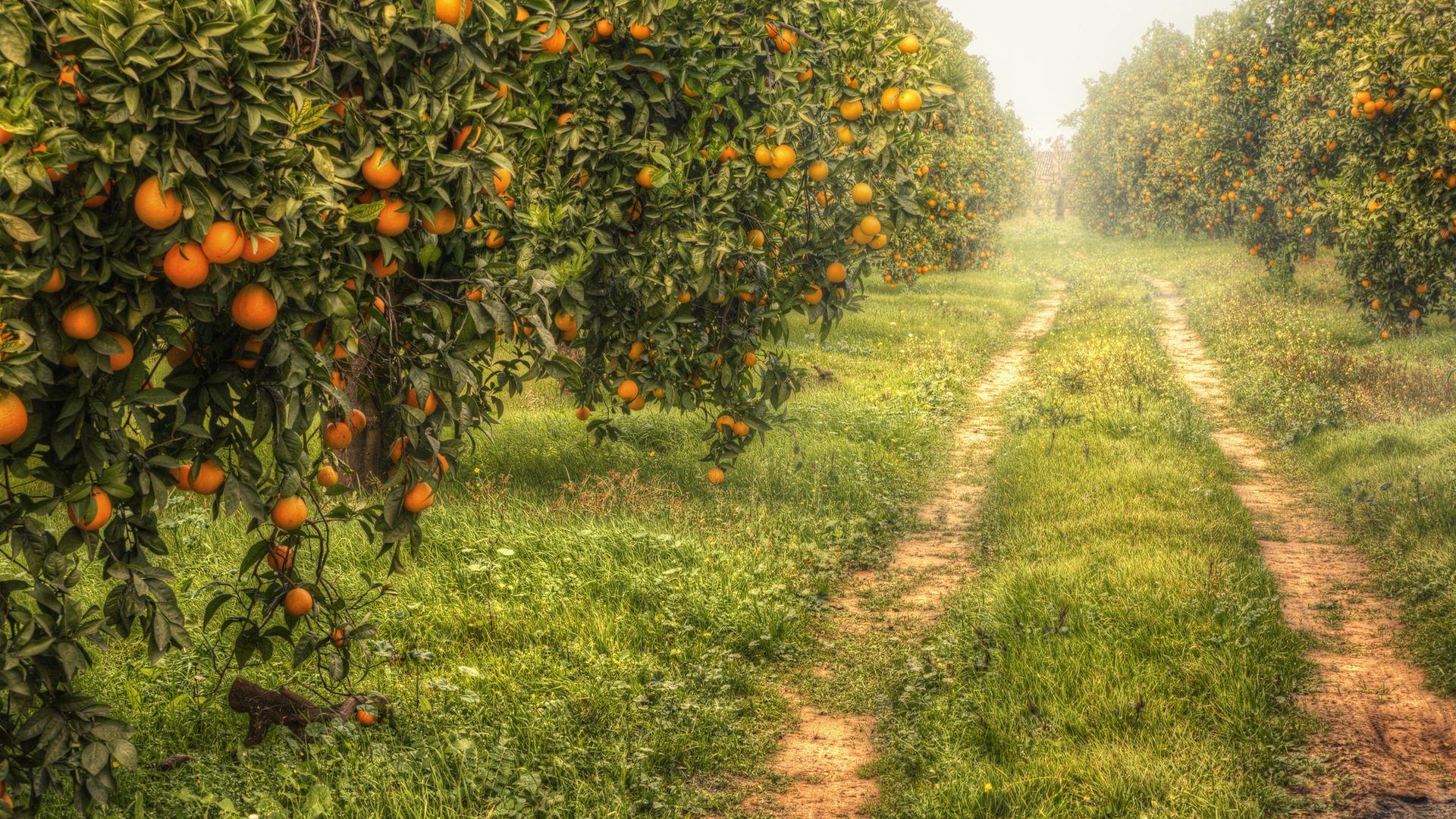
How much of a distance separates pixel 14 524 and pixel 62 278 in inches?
25.9

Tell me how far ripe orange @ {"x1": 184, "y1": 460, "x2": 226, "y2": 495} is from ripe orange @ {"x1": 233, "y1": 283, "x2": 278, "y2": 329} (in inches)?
21.0

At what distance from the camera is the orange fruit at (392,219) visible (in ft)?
9.91

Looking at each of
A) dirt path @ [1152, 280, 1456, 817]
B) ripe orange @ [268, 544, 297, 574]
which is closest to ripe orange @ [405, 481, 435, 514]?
ripe orange @ [268, 544, 297, 574]

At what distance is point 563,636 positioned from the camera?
5055 millimetres

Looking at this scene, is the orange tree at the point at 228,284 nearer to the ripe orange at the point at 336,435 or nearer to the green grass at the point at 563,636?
the ripe orange at the point at 336,435

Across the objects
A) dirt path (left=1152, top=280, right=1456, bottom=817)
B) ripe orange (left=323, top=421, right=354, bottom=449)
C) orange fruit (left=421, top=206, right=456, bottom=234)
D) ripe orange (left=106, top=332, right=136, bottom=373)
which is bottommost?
dirt path (left=1152, top=280, right=1456, bottom=817)

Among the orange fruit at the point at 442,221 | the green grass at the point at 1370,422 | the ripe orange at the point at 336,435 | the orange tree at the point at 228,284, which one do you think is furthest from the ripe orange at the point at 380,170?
the green grass at the point at 1370,422

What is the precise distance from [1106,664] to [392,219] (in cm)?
389

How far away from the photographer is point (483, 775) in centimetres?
385

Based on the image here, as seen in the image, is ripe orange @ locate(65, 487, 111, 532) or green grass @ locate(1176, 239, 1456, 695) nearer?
ripe orange @ locate(65, 487, 111, 532)

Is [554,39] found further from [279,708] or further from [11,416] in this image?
[279,708]

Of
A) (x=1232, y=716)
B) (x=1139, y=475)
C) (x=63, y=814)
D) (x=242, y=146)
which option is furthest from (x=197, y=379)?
(x=1139, y=475)

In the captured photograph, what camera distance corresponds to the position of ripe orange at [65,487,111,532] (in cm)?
258

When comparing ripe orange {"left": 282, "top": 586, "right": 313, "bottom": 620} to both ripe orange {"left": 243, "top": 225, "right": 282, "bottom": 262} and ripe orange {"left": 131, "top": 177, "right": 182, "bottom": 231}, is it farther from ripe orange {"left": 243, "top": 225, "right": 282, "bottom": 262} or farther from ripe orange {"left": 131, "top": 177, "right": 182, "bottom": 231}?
ripe orange {"left": 131, "top": 177, "right": 182, "bottom": 231}
